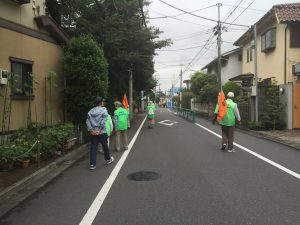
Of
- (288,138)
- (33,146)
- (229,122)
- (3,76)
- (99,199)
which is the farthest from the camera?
(288,138)

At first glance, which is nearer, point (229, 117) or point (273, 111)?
point (229, 117)

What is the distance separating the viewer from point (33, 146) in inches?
356

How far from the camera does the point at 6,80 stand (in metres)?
10.4

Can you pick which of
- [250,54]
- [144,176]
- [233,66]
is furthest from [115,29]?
[233,66]

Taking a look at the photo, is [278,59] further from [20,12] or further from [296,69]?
[20,12]

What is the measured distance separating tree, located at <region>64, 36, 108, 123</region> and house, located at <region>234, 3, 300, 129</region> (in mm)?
9774

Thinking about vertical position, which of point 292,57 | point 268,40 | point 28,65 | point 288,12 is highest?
point 288,12

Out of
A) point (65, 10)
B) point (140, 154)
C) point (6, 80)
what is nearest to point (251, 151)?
point (140, 154)

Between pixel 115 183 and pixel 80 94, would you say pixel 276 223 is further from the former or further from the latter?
pixel 80 94

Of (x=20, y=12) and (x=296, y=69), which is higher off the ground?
(x=20, y=12)

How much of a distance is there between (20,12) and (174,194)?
8705 mm

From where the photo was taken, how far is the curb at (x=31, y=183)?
6348 mm

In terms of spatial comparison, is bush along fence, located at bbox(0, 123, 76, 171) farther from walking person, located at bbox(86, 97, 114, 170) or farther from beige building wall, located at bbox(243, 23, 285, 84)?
beige building wall, located at bbox(243, 23, 285, 84)

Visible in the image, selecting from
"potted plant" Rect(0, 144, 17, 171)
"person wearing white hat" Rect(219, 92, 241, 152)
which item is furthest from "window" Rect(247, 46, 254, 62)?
"potted plant" Rect(0, 144, 17, 171)
